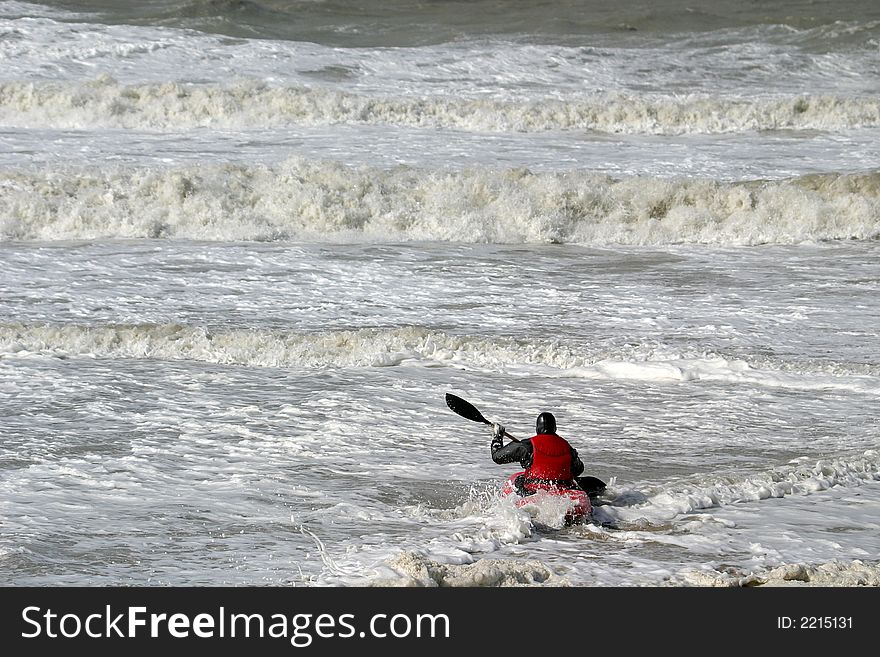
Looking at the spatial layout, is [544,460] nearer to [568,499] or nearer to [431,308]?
[568,499]

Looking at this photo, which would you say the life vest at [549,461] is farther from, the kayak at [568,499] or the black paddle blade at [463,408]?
the black paddle blade at [463,408]

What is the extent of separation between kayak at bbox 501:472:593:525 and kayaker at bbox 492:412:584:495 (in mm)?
21

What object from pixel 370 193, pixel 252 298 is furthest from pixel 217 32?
pixel 252 298

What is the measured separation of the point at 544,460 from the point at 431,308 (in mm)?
4710

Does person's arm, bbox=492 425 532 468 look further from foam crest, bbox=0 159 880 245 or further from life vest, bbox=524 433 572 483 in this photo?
foam crest, bbox=0 159 880 245

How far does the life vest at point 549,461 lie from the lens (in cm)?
678

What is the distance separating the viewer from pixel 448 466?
7723 mm

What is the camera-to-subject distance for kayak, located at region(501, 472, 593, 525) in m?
6.66

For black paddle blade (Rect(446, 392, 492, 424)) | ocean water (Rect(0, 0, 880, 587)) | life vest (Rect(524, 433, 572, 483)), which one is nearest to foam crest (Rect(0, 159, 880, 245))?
ocean water (Rect(0, 0, 880, 587))

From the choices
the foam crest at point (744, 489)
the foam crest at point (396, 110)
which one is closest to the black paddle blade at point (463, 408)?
the foam crest at point (744, 489)

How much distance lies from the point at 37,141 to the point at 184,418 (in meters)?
12.8

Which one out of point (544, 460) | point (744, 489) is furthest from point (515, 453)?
point (744, 489)
